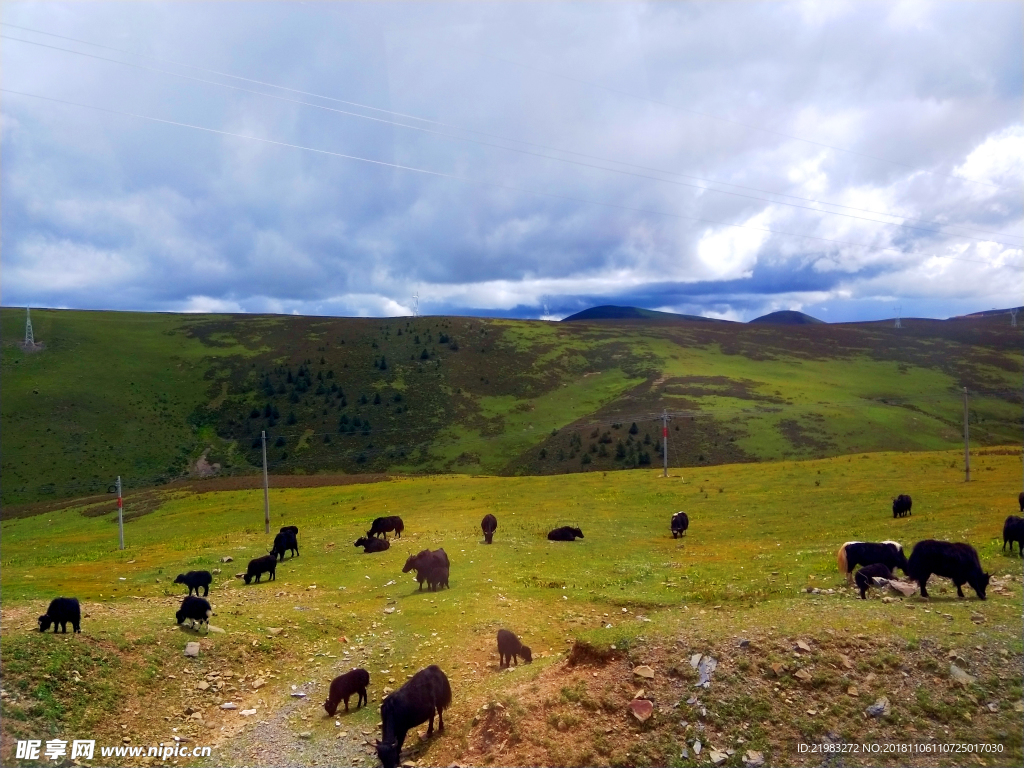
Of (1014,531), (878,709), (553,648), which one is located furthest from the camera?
(1014,531)

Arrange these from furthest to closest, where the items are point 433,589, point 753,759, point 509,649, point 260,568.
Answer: point 260,568
point 433,589
point 509,649
point 753,759

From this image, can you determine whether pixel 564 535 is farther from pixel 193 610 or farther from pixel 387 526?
pixel 193 610

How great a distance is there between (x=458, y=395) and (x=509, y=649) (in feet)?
325

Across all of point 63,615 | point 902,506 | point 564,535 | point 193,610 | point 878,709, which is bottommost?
point 564,535

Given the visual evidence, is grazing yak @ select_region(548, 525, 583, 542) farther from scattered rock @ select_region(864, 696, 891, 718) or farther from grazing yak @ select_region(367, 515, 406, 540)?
scattered rock @ select_region(864, 696, 891, 718)

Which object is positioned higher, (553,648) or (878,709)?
(878,709)

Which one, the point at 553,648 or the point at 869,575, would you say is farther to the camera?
the point at 869,575

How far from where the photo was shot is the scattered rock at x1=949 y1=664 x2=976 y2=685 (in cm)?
1050

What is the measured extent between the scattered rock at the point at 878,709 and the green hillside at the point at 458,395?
6539 centimetres

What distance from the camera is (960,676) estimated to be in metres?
10.6

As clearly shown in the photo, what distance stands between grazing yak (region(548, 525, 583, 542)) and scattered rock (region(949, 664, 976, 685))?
2025 centimetres

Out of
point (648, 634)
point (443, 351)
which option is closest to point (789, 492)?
point (648, 634)

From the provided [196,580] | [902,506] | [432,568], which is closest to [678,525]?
[902,506]

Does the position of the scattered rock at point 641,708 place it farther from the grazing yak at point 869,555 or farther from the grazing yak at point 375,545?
the grazing yak at point 375,545
